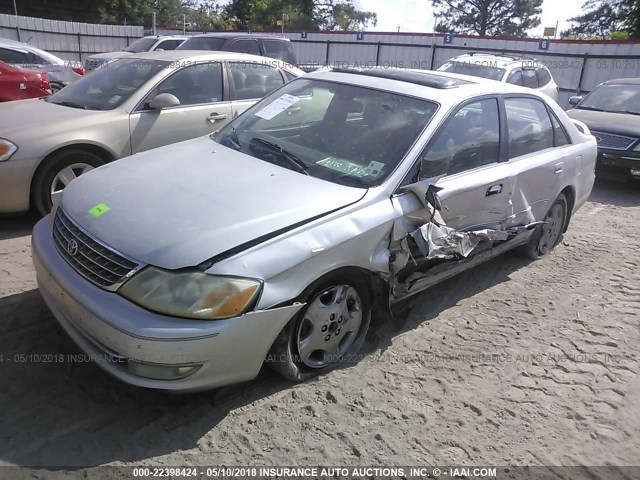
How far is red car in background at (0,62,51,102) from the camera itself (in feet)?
27.8

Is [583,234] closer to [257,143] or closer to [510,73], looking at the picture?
[257,143]

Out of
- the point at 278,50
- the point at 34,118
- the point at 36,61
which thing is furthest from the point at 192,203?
the point at 36,61

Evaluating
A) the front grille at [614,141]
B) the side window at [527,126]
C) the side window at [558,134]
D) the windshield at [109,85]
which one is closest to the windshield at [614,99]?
the front grille at [614,141]

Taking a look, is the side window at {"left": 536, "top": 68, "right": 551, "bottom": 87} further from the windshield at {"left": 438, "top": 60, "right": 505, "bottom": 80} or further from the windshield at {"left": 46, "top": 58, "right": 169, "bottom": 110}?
the windshield at {"left": 46, "top": 58, "right": 169, "bottom": 110}

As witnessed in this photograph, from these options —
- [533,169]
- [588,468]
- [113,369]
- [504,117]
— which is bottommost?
A: [588,468]

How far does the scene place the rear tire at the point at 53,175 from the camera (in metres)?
4.87

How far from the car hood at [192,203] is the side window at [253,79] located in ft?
9.31

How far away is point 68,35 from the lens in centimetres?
2177

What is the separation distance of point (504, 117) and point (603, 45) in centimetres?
1642

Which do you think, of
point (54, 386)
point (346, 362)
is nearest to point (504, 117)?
point (346, 362)

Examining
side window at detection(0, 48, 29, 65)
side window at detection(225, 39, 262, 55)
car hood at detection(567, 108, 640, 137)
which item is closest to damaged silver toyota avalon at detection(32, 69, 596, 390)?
car hood at detection(567, 108, 640, 137)

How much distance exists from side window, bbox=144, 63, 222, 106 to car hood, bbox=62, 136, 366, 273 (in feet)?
7.54

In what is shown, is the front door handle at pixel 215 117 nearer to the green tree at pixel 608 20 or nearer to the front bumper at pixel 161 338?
the front bumper at pixel 161 338

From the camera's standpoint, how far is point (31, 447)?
2.50m
